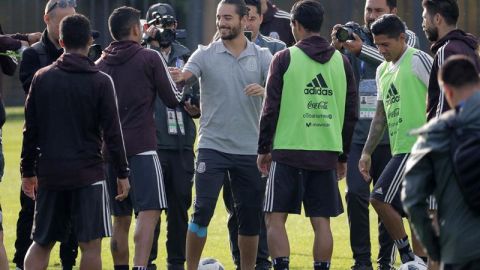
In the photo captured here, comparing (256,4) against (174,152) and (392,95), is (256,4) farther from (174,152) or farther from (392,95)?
(392,95)

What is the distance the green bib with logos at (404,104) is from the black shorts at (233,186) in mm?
1198

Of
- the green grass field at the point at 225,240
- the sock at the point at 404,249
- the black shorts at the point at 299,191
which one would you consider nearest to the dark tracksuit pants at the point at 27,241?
the green grass field at the point at 225,240

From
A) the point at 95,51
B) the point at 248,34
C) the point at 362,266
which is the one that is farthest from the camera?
the point at 362,266

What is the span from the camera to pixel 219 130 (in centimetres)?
1061

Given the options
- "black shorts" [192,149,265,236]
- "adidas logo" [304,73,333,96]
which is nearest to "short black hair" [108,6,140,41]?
"black shorts" [192,149,265,236]

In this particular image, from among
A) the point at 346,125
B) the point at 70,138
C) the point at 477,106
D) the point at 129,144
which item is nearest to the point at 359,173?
the point at 346,125

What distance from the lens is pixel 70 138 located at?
29.5ft

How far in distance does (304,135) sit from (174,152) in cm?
188

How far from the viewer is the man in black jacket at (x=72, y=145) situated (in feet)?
29.5

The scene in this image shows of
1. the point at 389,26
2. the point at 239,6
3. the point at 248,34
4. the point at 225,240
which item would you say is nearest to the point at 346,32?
the point at 248,34

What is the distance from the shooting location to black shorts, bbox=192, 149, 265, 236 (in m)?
10.5

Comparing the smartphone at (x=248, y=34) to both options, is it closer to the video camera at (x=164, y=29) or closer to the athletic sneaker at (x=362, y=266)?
the video camera at (x=164, y=29)

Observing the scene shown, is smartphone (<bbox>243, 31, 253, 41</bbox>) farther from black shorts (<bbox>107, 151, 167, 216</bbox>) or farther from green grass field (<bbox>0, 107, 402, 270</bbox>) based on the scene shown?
green grass field (<bbox>0, 107, 402, 270</bbox>)

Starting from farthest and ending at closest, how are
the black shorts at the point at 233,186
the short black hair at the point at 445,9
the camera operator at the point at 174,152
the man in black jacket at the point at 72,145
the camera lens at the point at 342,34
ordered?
the camera operator at the point at 174,152, the camera lens at the point at 342,34, the black shorts at the point at 233,186, the short black hair at the point at 445,9, the man in black jacket at the point at 72,145
